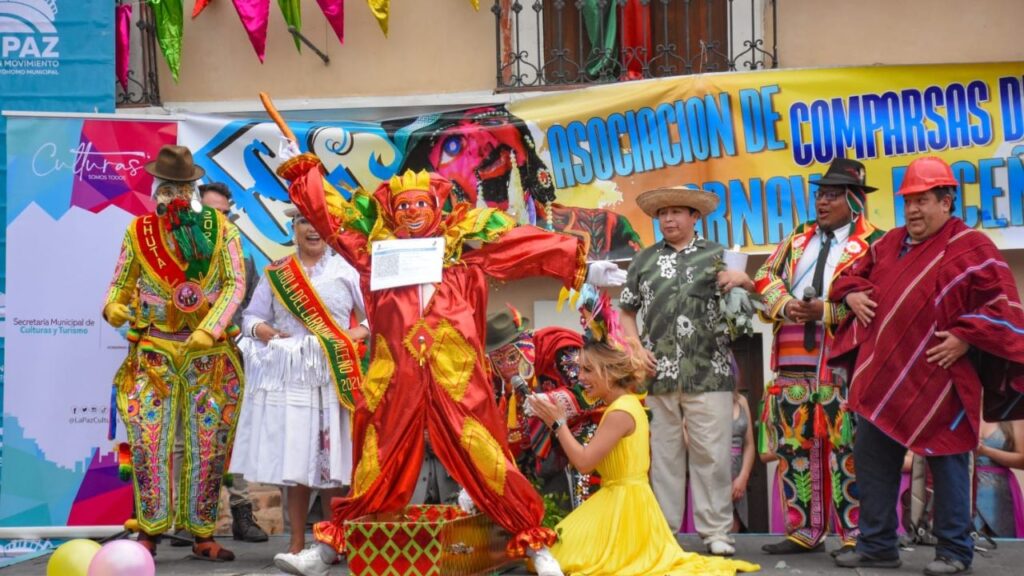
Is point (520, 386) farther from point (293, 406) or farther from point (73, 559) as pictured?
point (73, 559)

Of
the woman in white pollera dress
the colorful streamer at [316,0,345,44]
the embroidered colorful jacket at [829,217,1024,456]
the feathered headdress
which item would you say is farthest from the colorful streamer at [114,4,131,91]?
the embroidered colorful jacket at [829,217,1024,456]

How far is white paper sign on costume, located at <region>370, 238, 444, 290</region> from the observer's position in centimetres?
640

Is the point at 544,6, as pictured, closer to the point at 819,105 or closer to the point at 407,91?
the point at 407,91

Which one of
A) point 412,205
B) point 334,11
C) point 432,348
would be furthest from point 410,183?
point 334,11

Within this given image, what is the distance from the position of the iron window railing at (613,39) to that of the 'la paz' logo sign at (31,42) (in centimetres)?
292

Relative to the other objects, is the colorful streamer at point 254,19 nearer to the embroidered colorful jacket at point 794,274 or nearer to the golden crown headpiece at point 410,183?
the golden crown headpiece at point 410,183

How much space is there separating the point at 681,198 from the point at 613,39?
2838 mm

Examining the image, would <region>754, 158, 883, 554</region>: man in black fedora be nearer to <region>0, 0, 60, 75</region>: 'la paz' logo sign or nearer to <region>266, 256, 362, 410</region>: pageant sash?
<region>266, 256, 362, 410</region>: pageant sash

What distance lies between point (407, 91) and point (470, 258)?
3.61 metres

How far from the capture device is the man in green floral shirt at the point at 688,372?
7.21m

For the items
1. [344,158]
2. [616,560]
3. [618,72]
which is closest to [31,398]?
[344,158]

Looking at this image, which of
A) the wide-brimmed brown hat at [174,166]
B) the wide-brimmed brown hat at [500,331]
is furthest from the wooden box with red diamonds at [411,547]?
the wide-brimmed brown hat at [174,166]

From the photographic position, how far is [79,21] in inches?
360

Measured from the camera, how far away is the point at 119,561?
18.3 ft
